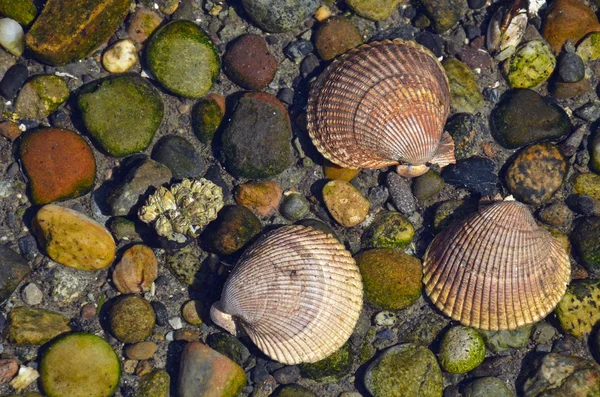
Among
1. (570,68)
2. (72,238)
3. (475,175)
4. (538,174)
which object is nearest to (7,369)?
(72,238)

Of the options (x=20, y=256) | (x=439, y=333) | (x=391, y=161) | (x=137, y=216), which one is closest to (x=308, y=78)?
(x=391, y=161)

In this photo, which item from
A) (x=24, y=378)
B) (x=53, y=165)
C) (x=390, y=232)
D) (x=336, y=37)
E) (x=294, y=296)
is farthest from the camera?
(x=336, y=37)

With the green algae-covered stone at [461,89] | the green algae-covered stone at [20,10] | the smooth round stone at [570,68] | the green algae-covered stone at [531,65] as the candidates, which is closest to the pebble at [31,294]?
the green algae-covered stone at [20,10]

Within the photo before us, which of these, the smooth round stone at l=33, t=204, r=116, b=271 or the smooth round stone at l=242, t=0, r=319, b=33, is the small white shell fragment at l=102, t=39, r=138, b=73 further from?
the smooth round stone at l=33, t=204, r=116, b=271

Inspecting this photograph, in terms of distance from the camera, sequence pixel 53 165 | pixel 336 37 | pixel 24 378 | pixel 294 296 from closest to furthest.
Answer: pixel 294 296, pixel 24 378, pixel 53 165, pixel 336 37

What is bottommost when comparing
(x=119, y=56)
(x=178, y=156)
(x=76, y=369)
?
(x=76, y=369)

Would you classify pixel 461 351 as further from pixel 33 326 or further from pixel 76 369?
pixel 33 326

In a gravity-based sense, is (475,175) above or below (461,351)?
above

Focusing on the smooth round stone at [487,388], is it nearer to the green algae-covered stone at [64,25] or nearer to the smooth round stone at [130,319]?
the smooth round stone at [130,319]
